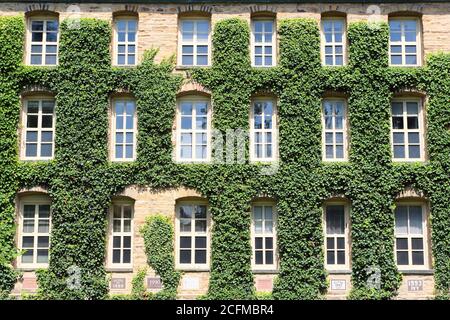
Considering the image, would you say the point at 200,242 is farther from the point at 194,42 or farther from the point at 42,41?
the point at 42,41

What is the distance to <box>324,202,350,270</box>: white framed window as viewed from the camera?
76.6 ft

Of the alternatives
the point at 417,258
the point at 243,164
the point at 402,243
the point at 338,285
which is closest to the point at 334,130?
the point at 243,164

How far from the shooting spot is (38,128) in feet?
78.8

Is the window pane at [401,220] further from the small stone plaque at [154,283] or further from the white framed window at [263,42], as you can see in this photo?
the small stone plaque at [154,283]

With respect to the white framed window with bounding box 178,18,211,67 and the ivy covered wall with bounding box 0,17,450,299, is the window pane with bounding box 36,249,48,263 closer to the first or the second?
the ivy covered wall with bounding box 0,17,450,299

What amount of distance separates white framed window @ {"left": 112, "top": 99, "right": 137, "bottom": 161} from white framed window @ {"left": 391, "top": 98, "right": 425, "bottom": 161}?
912 centimetres

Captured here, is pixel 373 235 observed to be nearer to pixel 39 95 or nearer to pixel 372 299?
pixel 372 299

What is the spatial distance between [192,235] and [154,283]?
6.81 feet

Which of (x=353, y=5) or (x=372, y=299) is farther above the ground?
(x=353, y=5)

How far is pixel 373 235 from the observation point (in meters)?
23.1

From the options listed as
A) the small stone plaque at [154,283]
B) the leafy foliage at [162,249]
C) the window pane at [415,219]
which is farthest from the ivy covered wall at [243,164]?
the small stone plaque at [154,283]

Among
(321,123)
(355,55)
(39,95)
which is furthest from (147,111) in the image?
(355,55)

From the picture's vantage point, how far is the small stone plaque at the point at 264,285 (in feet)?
75.5

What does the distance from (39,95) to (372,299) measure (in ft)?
44.2
